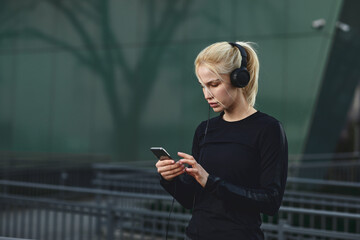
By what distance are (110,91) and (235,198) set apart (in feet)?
55.9

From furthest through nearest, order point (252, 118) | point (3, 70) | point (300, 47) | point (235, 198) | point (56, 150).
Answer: point (3, 70) < point (56, 150) < point (300, 47) < point (252, 118) < point (235, 198)

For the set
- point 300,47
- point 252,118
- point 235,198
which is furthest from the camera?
point 300,47

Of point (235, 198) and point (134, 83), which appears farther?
point (134, 83)

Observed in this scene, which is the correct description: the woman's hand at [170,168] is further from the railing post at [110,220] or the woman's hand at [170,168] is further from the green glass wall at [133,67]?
the green glass wall at [133,67]

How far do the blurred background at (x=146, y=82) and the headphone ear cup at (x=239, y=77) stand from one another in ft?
30.3

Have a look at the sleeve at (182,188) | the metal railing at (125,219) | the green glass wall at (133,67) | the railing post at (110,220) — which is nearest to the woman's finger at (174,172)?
the sleeve at (182,188)

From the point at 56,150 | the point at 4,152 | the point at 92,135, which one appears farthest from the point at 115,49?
the point at 4,152

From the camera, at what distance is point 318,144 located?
1616 centimetres

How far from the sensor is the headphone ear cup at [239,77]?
7.12 ft

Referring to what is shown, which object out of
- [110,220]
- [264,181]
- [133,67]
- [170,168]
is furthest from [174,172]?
[133,67]

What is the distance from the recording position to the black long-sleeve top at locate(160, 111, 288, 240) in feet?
6.91

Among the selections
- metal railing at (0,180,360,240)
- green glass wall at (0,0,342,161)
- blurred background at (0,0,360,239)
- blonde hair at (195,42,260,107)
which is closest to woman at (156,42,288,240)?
blonde hair at (195,42,260,107)

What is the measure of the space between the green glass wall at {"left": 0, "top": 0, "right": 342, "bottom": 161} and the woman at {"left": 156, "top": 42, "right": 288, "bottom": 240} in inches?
538

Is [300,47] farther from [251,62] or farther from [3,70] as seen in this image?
[251,62]
